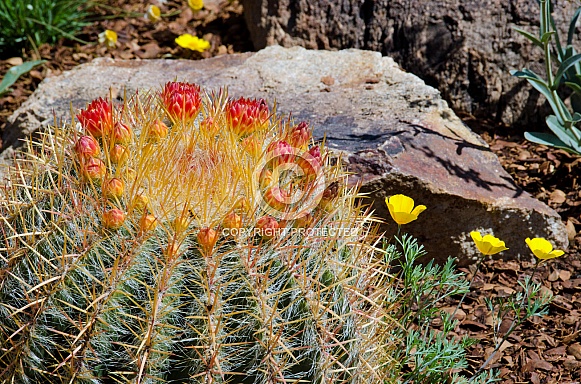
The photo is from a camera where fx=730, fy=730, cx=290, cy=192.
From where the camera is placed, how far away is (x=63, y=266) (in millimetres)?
1764

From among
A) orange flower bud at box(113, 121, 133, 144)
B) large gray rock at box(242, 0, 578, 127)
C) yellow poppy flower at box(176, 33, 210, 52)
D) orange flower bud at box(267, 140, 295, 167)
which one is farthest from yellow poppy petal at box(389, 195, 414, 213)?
yellow poppy flower at box(176, 33, 210, 52)

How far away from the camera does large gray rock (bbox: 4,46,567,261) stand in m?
3.05

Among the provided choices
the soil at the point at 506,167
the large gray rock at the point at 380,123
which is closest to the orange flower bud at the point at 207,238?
the large gray rock at the point at 380,123

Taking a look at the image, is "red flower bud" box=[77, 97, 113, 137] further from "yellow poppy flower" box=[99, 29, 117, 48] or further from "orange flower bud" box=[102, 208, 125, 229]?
"yellow poppy flower" box=[99, 29, 117, 48]

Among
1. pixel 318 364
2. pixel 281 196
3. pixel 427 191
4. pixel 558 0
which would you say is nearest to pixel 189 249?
pixel 281 196

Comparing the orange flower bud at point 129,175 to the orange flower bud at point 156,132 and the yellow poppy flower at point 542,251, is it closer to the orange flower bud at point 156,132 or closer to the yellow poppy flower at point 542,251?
Result: the orange flower bud at point 156,132

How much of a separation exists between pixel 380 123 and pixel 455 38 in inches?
42.2

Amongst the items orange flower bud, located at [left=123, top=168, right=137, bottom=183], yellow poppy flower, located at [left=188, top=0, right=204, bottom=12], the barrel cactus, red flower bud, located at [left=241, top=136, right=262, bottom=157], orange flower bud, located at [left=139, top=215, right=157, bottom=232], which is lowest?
yellow poppy flower, located at [left=188, top=0, right=204, bottom=12]

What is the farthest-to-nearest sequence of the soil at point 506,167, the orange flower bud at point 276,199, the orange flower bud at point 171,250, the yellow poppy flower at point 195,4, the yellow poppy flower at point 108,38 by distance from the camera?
the yellow poppy flower at point 195,4
the yellow poppy flower at point 108,38
the soil at point 506,167
the orange flower bud at point 276,199
the orange flower bud at point 171,250

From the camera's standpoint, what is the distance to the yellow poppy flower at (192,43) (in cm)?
455

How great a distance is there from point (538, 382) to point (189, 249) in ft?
5.28

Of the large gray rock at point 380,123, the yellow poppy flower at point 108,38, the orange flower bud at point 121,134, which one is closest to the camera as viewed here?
the orange flower bud at point 121,134

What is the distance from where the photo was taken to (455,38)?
13.3 feet

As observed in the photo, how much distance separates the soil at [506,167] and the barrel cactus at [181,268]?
3.56ft
